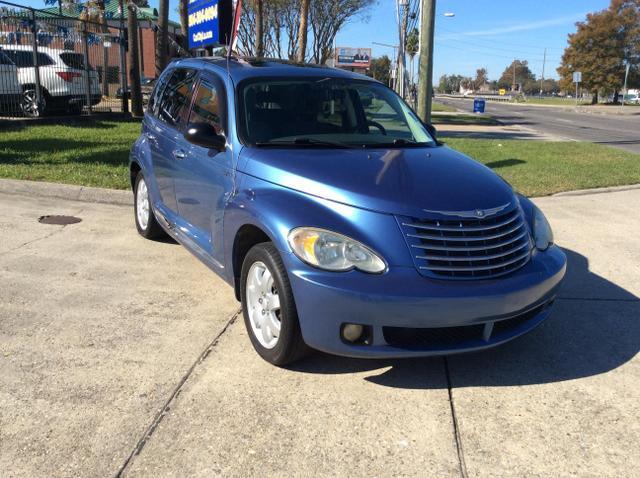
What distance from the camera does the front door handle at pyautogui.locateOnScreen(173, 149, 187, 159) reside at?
15.1 feet

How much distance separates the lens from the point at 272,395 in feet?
10.6

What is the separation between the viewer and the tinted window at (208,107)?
4.25 m

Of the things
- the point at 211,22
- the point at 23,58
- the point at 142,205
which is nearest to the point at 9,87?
the point at 23,58

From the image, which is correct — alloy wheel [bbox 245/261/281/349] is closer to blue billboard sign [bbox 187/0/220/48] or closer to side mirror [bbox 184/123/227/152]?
side mirror [bbox 184/123/227/152]

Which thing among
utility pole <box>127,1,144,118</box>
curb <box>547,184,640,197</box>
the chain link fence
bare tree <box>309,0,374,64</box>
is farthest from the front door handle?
bare tree <box>309,0,374,64</box>

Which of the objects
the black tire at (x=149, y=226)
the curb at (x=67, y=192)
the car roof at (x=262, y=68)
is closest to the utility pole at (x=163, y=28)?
the curb at (x=67, y=192)

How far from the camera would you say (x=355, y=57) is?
87250 millimetres

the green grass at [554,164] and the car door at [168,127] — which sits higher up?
the car door at [168,127]

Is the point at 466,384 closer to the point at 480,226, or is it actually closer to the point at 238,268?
the point at 480,226

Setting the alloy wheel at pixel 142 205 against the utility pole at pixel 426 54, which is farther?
the utility pole at pixel 426 54

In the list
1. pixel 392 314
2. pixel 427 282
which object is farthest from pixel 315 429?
pixel 427 282

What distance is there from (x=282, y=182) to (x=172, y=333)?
1313mm

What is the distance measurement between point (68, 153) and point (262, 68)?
6570mm

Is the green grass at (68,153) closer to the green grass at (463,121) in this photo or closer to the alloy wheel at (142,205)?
the alloy wheel at (142,205)
